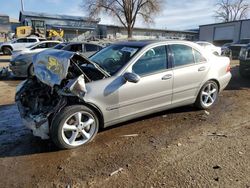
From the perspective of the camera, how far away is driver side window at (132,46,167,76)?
14.4ft

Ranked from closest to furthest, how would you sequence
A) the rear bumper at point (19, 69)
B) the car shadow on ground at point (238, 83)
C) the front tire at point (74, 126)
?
the front tire at point (74, 126) → the car shadow on ground at point (238, 83) → the rear bumper at point (19, 69)

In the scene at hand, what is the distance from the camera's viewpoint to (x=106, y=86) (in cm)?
398

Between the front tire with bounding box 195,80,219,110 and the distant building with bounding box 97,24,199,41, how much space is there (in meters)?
45.3

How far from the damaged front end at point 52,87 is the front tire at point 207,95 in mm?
2293

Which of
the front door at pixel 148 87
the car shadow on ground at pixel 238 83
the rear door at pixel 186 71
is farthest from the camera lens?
the car shadow on ground at pixel 238 83

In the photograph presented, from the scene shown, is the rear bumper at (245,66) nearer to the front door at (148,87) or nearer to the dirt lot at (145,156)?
the dirt lot at (145,156)

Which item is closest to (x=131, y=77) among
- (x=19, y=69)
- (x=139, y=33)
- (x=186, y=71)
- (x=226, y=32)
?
(x=186, y=71)

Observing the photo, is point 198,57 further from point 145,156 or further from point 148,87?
point 145,156

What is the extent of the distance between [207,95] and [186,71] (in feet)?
3.13

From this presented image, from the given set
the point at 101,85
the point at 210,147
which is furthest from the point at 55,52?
the point at 210,147

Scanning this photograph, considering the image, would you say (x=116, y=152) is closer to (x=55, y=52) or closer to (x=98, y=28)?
(x=55, y=52)

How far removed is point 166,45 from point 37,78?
2.43m

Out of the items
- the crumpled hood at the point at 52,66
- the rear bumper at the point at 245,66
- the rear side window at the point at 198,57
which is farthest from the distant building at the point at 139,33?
the crumpled hood at the point at 52,66

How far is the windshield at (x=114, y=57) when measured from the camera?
14.4ft
